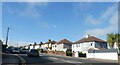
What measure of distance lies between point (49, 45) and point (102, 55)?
106929 millimetres

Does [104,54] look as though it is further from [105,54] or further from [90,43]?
[90,43]

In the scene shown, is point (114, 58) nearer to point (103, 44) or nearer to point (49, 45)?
point (103, 44)

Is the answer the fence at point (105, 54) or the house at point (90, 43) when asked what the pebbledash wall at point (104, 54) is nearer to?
the fence at point (105, 54)

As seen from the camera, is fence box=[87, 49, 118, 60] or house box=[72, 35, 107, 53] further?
house box=[72, 35, 107, 53]

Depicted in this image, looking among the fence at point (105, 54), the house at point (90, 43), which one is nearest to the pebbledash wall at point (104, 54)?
the fence at point (105, 54)

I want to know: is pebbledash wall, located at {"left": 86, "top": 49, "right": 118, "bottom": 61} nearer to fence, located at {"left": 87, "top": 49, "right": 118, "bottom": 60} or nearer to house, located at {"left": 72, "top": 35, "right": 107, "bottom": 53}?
fence, located at {"left": 87, "top": 49, "right": 118, "bottom": 60}

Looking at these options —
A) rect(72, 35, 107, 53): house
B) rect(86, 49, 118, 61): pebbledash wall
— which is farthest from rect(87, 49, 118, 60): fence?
rect(72, 35, 107, 53): house

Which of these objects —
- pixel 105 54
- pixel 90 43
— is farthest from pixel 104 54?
pixel 90 43

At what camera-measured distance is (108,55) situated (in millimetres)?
44750

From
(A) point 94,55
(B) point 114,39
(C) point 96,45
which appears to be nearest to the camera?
(A) point 94,55

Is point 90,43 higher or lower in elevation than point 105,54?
higher

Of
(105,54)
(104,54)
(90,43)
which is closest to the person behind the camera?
(105,54)

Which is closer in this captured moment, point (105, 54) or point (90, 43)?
point (105, 54)

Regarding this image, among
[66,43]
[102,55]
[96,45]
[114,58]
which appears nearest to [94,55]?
[102,55]
